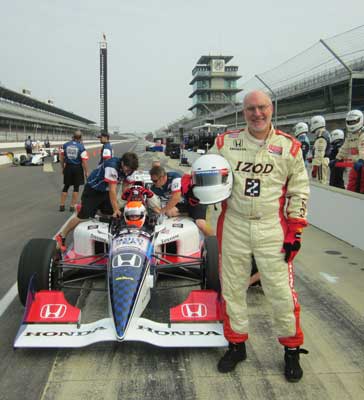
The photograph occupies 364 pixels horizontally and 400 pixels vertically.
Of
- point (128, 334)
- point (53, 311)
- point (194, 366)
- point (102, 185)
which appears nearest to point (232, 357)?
point (194, 366)

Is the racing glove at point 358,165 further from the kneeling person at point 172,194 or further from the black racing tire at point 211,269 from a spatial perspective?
the black racing tire at point 211,269

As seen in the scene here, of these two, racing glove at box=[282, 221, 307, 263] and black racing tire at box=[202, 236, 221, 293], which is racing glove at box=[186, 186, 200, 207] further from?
black racing tire at box=[202, 236, 221, 293]

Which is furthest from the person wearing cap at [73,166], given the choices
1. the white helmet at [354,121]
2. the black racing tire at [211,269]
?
the black racing tire at [211,269]

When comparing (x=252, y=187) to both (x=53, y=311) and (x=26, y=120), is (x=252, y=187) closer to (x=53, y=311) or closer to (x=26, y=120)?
(x=53, y=311)

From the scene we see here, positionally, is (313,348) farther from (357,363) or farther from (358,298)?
(358,298)

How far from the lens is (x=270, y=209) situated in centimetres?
293

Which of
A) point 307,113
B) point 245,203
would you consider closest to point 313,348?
point 245,203

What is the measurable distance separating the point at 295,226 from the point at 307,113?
94.2 ft

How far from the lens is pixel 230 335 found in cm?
311

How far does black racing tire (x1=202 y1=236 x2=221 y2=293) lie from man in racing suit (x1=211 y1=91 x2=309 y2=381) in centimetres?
92

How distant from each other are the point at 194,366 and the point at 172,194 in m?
2.42

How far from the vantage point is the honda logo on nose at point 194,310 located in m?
3.35

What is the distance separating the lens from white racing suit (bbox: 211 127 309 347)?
9.59 ft

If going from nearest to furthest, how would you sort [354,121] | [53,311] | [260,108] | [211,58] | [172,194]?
[260,108] → [53,311] → [172,194] → [354,121] → [211,58]
